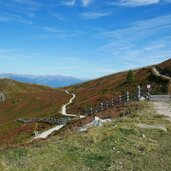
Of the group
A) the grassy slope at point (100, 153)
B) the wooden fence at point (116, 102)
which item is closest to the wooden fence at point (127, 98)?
the wooden fence at point (116, 102)

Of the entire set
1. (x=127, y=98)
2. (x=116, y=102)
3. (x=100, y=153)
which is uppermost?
(x=127, y=98)

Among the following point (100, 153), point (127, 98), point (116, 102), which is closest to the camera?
point (100, 153)

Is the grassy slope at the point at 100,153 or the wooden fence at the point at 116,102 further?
the wooden fence at the point at 116,102

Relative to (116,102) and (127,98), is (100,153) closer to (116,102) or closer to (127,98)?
(127,98)

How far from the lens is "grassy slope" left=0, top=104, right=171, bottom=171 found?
49.1ft

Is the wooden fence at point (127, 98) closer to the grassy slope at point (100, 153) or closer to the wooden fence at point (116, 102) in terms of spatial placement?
the wooden fence at point (116, 102)

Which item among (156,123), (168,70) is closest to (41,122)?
(168,70)

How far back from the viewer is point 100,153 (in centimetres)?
1669

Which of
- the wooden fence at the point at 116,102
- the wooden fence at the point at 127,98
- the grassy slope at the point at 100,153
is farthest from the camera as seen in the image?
the wooden fence at the point at 116,102

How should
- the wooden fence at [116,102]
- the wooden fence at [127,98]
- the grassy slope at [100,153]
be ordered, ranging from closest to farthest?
the grassy slope at [100,153]
the wooden fence at [127,98]
the wooden fence at [116,102]

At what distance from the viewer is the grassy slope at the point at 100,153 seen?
14977 mm

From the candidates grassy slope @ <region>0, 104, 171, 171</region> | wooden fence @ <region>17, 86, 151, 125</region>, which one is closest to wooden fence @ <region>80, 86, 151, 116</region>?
wooden fence @ <region>17, 86, 151, 125</region>

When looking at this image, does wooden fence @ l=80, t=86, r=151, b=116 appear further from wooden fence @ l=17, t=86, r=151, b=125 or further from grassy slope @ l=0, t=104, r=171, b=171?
grassy slope @ l=0, t=104, r=171, b=171

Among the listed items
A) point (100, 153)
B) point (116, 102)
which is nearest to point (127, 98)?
point (116, 102)
